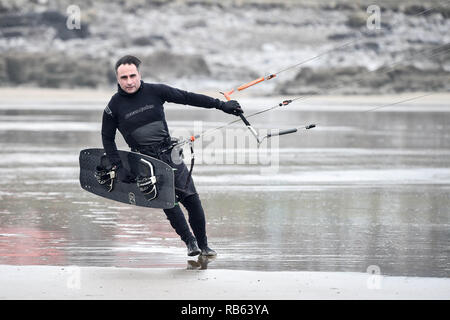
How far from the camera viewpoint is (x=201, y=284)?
7.37 meters

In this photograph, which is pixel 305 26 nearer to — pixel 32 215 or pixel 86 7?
pixel 86 7

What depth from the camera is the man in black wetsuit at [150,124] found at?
819 centimetres

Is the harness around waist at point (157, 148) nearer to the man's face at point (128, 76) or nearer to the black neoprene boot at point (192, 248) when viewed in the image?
the man's face at point (128, 76)

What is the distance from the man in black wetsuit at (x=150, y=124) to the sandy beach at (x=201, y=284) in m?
0.70

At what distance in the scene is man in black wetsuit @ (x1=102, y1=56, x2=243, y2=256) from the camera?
819 centimetres

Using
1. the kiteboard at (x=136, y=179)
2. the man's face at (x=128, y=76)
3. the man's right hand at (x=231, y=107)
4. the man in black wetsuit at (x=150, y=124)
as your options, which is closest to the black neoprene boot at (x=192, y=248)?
the man in black wetsuit at (x=150, y=124)

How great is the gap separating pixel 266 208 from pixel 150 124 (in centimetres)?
364

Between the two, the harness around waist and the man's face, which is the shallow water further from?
the man's face

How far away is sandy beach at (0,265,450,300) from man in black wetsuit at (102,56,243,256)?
0.70m
